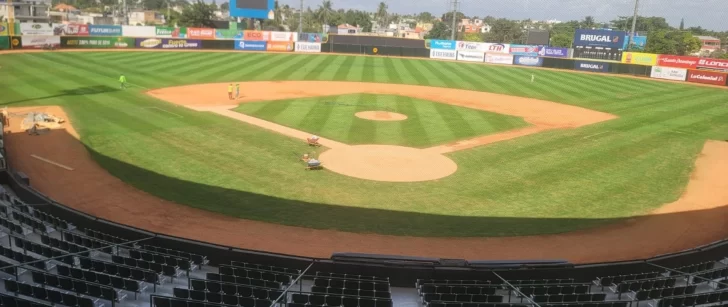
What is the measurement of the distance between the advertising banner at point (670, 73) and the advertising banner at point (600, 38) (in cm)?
563

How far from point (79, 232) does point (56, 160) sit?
36.1 feet

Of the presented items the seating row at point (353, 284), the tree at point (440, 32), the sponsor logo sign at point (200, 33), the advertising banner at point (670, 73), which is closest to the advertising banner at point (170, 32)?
the sponsor logo sign at point (200, 33)

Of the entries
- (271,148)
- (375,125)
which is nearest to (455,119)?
(375,125)

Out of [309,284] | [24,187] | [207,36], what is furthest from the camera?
[207,36]

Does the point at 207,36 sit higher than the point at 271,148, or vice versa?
the point at 207,36

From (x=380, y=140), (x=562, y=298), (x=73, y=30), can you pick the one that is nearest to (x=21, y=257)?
(x=562, y=298)

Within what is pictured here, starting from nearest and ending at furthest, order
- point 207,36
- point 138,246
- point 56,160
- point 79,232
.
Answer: point 138,246 < point 79,232 < point 56,160 < point 207,36

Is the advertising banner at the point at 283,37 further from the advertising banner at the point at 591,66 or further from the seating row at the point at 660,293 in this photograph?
the seating row at the point at 660,293

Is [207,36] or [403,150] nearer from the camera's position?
[403,150]

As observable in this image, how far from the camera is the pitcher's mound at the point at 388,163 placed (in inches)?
902

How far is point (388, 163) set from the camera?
2458 centimetres

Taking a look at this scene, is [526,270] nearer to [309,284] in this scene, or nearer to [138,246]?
[309,284]

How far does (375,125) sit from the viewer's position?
1273 inches

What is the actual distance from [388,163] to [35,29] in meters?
60.3
